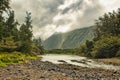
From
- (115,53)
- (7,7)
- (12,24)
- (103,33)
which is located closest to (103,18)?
(103,33)

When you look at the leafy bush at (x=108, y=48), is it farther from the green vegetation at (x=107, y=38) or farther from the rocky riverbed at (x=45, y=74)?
the rocky riverbed at (x=45, y=74)

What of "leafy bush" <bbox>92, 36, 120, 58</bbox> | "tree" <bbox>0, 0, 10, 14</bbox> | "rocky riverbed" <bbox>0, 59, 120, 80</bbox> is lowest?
"rocky riverbed" <bbox>0, 59, 120, 80</bbox>

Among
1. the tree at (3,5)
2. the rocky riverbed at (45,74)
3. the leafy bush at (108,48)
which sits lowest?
the rocky riverbed at (45,74)

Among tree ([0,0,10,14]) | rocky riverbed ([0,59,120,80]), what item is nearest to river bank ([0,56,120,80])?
rocky riverbed ([0,59,120,80])

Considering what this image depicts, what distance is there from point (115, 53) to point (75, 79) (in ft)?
269

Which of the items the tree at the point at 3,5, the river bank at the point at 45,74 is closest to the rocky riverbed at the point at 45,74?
the river bank at the point at 45,74

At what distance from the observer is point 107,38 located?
119 m

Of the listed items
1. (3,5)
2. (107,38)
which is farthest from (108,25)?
(3,5)

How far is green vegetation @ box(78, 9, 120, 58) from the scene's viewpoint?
111250mm

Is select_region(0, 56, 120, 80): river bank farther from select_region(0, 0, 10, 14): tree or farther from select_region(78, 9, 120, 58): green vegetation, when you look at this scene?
select_region(78, 9, 120, 58): green vegetation

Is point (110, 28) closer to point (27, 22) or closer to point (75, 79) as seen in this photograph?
point (27, 22)

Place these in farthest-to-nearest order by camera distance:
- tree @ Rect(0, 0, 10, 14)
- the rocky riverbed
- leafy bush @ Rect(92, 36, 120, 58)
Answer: leafy bush @ Rect(92, 36, 120, 58), tree @ Rect(0, 0, 10, 14), the rocky riverbed

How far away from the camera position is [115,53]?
109 metres

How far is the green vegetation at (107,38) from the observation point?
111 meters
